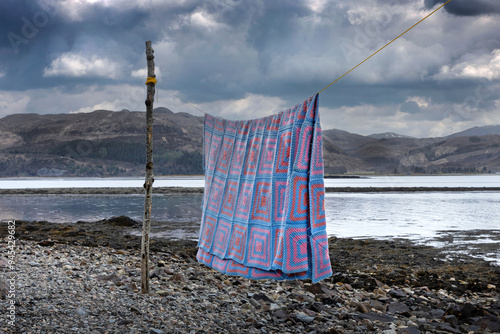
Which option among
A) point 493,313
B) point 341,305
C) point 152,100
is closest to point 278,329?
point 341,305

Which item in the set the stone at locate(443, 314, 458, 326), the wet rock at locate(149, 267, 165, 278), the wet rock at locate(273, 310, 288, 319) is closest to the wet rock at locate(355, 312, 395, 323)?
the stone at locate(443, 314, 458, 326)

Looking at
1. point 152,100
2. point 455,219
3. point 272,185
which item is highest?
point 152,100

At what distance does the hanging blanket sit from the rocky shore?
558 mm

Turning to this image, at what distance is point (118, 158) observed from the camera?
18475cm

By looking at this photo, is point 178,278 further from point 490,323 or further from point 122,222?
point 122,222

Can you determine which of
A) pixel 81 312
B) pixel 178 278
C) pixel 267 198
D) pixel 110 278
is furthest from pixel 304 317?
pixel 110 278

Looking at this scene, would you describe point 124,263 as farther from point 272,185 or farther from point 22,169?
point 22,169

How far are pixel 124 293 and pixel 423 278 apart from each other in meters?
5.79

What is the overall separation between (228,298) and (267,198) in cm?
165

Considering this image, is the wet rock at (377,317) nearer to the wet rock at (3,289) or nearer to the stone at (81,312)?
the stone at (81,312)

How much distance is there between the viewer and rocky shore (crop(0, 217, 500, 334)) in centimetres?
533

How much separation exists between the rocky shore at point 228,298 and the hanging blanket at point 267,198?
1.83ft

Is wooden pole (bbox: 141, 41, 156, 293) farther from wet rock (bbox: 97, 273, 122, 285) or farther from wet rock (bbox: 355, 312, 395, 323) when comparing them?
wet rock (bbox: 355, 312, 395, 323)

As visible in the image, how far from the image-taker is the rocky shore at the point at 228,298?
17.5ft
